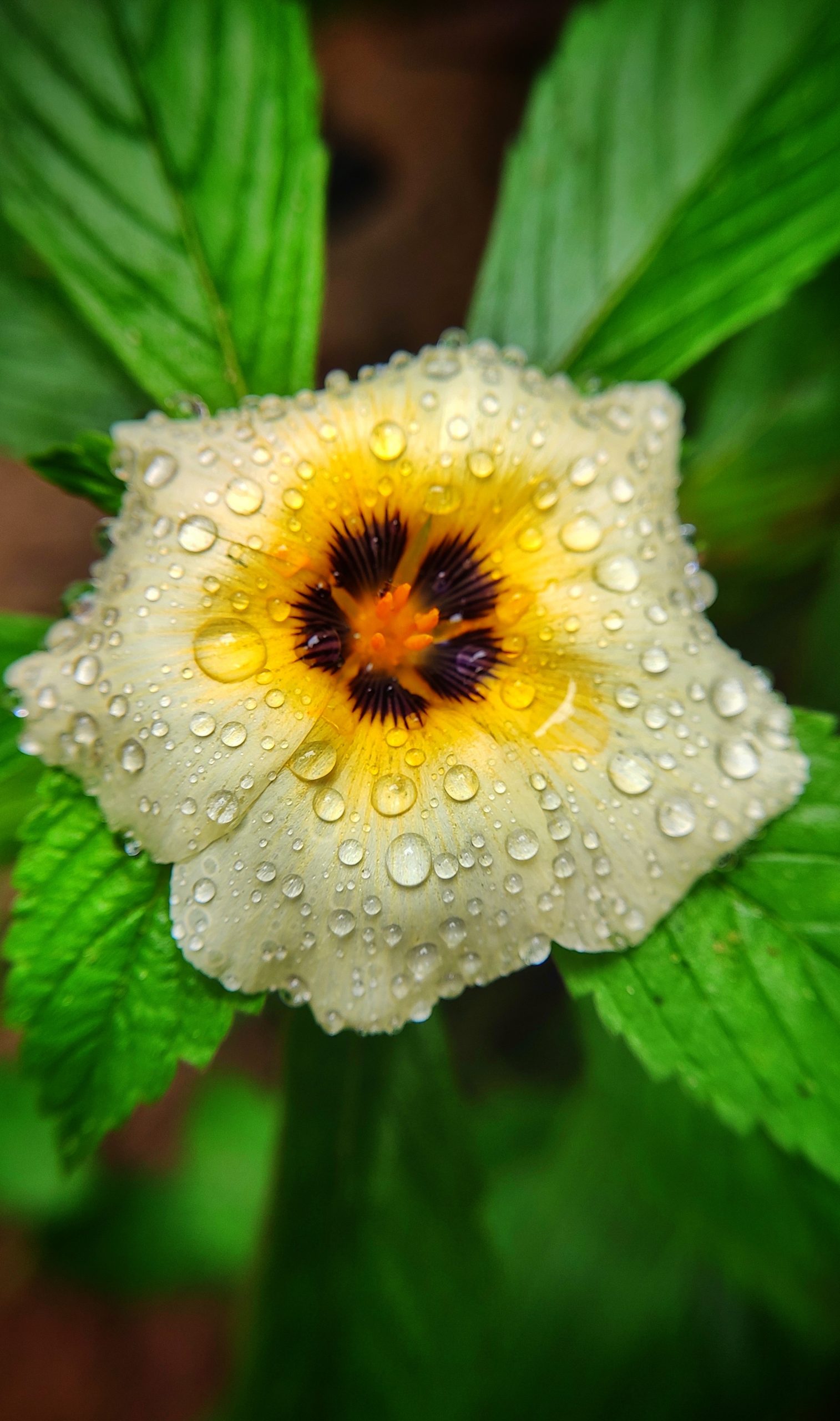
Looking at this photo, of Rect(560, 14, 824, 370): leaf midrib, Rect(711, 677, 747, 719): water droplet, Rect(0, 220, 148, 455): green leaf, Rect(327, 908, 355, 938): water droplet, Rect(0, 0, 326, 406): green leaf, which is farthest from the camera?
Rect(0, 220, 148, 455): green leaf

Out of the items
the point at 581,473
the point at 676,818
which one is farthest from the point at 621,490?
the point at 676,818

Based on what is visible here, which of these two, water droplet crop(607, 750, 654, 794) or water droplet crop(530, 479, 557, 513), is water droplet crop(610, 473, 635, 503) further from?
water droplet crop(607, 750, 654, 794)

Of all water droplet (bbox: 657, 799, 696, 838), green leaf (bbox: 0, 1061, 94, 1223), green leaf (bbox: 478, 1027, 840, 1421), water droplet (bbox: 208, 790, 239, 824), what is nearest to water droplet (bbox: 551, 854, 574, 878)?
water droplet (bbox: 657, 799, 696, 838)

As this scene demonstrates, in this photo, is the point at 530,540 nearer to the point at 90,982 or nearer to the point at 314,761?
the point at 314,761

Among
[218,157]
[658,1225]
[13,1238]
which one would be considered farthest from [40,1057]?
[13,1238]

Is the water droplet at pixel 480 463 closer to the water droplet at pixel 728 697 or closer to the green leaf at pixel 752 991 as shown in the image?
the water droplet at pixel 728 697
